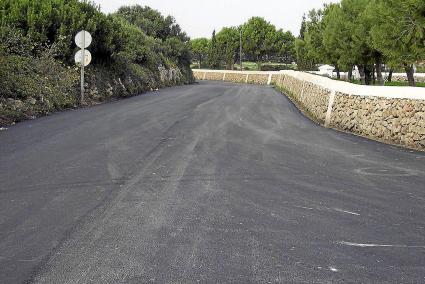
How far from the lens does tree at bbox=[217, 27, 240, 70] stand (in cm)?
8638

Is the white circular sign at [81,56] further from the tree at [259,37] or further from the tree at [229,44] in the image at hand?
the tree at [259,37]

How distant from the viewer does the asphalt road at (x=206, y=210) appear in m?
3.98

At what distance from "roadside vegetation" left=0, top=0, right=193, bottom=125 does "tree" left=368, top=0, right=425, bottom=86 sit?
496 inches

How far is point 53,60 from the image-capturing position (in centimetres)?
1841

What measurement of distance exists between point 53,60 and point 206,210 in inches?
587

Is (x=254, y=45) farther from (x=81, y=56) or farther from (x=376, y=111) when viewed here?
(x=376, y=111)

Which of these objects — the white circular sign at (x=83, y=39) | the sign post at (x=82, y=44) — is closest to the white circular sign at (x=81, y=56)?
the sign post at (x=82, y=44)

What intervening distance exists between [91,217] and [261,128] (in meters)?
8.57

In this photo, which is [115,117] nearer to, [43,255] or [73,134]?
[73,134]

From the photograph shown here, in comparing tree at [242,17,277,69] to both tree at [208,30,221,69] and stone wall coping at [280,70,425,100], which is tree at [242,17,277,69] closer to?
tree at [208,30,221,69]

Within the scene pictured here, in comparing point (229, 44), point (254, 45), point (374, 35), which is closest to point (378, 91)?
point (374, 35)

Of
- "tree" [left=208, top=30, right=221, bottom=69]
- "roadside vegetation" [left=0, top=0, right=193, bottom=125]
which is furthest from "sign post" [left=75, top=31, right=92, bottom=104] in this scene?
"tree" [left=208, top=30, right=221, bottom=69]

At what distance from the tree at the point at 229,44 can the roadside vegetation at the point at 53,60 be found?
5738cm

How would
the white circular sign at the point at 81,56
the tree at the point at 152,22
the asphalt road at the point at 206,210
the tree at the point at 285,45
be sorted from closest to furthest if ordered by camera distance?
1. the asphalt road at the point at 206,210
2. the white circular sign at the point at 81,56
3. the tree at the point at 152,22
4. the tree at the point at 285,45
